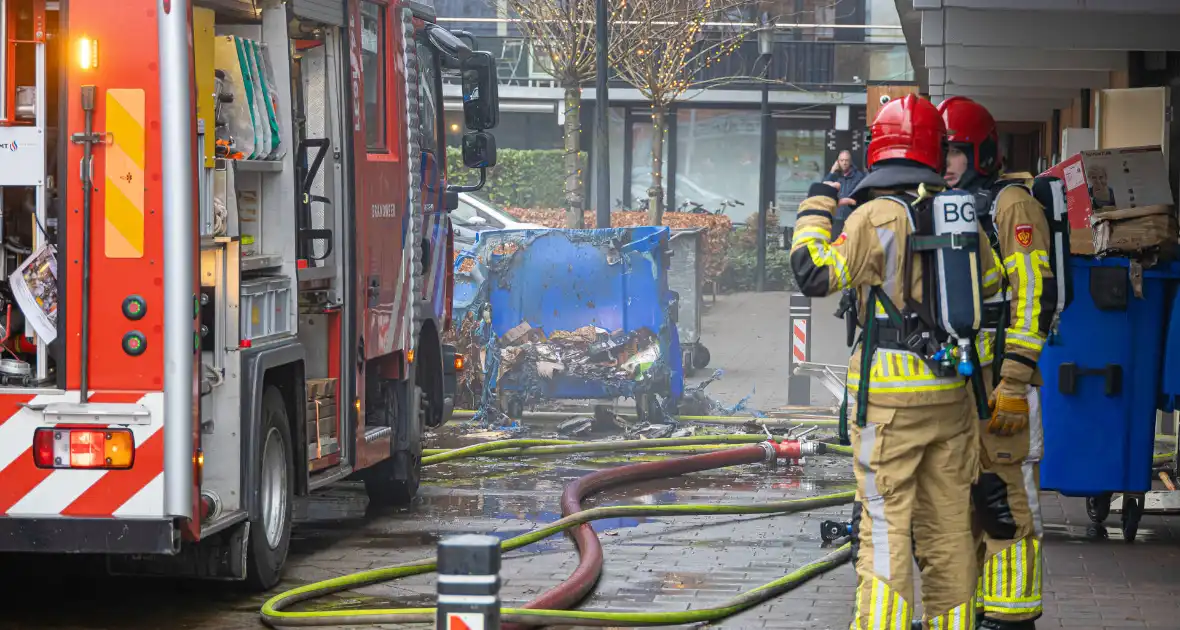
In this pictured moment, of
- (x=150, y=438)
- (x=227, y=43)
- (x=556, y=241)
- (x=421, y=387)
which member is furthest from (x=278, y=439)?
(x=556, y=241)

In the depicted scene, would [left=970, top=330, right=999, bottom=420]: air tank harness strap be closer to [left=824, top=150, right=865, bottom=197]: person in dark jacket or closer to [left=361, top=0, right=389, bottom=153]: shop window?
[left=361, top=0, right=389, bottom=153]: shop window

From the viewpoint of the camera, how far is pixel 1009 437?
6.35m

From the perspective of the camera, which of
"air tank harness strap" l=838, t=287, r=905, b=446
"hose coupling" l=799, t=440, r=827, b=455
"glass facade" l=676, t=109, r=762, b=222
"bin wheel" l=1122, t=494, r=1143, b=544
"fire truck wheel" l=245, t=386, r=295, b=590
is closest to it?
"air tank harness strap" l=838, t=287, r=905, b=446

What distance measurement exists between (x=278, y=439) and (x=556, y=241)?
6174mm

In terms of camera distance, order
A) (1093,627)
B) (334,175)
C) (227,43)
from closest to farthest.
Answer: (1093,627), (227,43), (334,175)

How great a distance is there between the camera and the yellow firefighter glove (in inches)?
248

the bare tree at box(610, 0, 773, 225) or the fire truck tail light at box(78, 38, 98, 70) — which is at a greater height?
the bare tree at box(610, 0, 773, 225)

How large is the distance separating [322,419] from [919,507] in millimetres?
3509

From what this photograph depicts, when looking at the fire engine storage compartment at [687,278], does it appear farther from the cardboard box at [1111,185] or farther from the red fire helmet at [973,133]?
the red fire helmet at [973,133]

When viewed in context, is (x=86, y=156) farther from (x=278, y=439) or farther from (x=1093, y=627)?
(x=1093, y=627)

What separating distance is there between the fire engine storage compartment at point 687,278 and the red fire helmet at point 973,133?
860 cm

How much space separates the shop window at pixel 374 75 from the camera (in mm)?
8758

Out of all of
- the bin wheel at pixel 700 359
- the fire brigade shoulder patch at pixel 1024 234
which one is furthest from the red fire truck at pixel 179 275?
the bin wheel at pixel 700 359

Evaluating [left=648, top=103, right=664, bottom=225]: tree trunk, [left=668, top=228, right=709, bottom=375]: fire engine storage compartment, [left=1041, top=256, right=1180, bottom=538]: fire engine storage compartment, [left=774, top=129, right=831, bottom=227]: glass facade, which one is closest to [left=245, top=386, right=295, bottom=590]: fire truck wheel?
[left=1041, top=256, right=1180, bottom=538]: fire engine storage compartment
